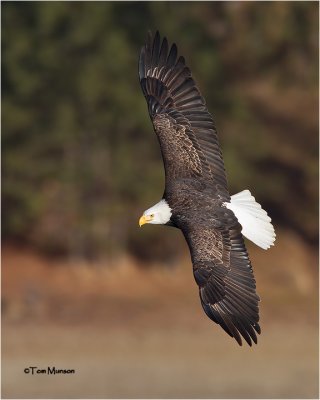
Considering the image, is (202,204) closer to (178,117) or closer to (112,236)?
(178,117)

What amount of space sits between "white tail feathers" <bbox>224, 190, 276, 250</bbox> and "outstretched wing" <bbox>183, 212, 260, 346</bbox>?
0.19 metres

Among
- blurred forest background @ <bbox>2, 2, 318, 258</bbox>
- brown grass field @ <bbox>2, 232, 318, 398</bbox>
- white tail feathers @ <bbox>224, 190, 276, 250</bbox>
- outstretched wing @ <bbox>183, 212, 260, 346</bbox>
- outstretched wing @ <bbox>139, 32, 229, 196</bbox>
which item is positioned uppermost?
blurred forest background @ <bbox>2, 2, 318, 258</bbox>

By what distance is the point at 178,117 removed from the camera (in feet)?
37.8

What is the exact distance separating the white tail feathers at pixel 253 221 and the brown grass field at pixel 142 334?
10993 mm

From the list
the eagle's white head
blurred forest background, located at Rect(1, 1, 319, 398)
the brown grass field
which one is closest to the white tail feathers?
the eagle's white head

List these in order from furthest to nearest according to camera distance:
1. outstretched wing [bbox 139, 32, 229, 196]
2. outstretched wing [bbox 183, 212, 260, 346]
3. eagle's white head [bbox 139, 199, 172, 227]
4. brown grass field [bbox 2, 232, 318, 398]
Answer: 1. brown grass field [bbox 2, 232, 318, 398]
2. outstretched wing [bbox 139, 32, 229, 196]
3. eagle's white head [bbox 139, 199, 172, 227]
4. outstretched wing [bbox 183, 212, 260, 346]

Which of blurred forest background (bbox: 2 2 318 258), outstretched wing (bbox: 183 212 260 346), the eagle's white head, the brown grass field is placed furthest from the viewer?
the brown grass field

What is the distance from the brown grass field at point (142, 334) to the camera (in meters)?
22.3

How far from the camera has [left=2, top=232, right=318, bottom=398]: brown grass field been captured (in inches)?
879

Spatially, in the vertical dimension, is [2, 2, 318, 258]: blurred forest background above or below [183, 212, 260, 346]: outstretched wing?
above

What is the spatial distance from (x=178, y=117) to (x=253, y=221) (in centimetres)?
108

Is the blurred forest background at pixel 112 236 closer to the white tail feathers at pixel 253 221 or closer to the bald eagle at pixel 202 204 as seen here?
the bald eagle at pixel 202 204

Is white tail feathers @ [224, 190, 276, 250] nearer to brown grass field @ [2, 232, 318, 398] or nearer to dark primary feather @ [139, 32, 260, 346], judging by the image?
dark primary feather @ [139, 32, 260, 346]

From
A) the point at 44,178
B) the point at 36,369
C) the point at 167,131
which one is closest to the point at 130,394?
the point at 36,369
